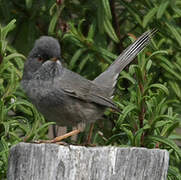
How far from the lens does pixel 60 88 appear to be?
4316mm

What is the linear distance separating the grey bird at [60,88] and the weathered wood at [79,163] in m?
0.86

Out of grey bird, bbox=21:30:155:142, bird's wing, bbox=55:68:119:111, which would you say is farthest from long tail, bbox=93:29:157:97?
bird's wing, bbox=55:68:119:111

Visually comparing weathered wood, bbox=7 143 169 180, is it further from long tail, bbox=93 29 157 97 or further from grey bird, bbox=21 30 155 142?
long tail, bbox=93 29 157 97

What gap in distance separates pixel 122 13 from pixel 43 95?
5.30ft

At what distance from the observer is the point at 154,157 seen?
10.1 feet

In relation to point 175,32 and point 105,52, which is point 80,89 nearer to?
point 105,52

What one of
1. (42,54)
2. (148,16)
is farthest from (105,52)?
(42,54)

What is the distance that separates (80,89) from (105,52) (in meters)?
0.56

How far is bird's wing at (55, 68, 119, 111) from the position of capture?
4371 millimetres

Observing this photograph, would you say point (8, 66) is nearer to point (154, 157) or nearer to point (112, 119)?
point (112, 119)

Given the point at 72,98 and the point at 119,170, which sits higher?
the point at 72,98

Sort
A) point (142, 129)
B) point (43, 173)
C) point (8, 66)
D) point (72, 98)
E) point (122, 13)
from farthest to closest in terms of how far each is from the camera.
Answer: point (122, 13)
point (72, 98)
point (8, 66)
point (142, 129)
point (43, 173)

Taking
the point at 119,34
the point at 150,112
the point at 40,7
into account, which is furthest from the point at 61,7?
the point at 150,112

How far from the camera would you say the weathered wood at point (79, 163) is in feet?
9.70
